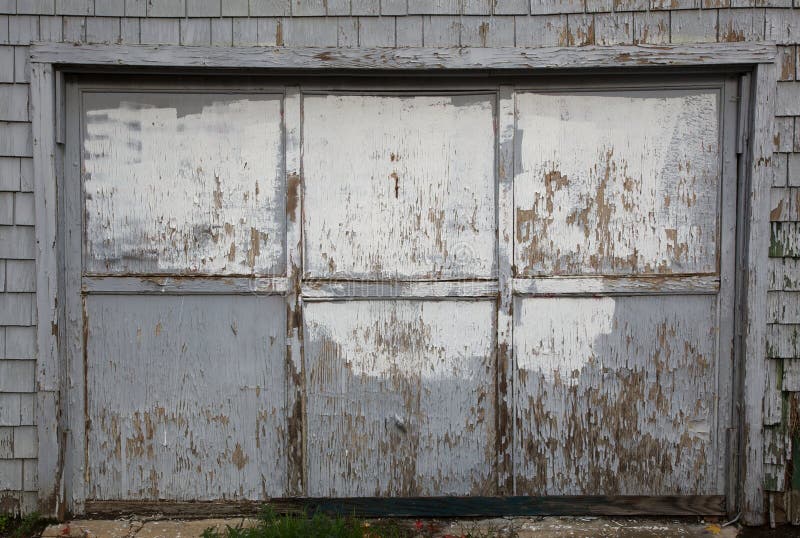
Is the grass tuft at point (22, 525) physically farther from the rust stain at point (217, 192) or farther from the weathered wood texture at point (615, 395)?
the weathered wood texture at point (615, 395)

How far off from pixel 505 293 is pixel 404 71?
3.88ft

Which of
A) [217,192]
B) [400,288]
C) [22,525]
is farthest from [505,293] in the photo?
[22,525]

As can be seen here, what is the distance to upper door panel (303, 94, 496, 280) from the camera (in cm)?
320

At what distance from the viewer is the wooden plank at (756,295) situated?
119 inches

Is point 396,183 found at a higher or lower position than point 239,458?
higher

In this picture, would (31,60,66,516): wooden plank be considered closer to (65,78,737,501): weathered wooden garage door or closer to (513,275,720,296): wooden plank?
(65,78,737,501): weathered wooden garage door

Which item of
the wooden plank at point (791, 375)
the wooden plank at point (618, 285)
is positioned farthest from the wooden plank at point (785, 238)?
Result: the wooden plank at point (791, 375)

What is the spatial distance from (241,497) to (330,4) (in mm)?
2461

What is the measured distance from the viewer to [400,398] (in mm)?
3279

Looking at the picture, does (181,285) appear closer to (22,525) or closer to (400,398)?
(400,398)

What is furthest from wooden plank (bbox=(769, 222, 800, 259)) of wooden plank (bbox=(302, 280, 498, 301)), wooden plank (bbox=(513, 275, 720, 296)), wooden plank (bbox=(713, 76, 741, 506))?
wooden plank (bbox=(302, 280, 498, 301))

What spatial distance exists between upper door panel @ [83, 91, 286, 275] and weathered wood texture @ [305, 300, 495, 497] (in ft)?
1.71

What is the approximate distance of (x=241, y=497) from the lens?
10.8 feet

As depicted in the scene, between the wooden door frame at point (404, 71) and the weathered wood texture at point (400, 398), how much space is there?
0.51m
